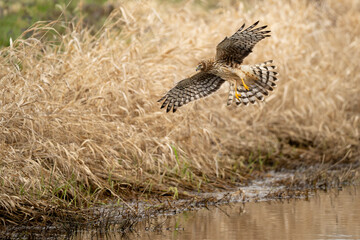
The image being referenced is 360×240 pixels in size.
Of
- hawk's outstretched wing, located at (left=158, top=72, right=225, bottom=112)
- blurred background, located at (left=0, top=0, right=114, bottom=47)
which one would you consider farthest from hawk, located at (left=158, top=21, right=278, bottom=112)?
blurred background, located at (left=0, top=0, right=114, bottom=47)

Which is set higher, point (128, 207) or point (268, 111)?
point (268, 111)

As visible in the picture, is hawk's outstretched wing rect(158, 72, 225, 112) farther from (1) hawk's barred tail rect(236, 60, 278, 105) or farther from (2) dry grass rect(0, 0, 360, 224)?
(2) dry grass rect(0, 0, 360, 224)

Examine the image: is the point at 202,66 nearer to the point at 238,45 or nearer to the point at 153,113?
the point at 238,45

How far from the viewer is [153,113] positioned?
8.04m

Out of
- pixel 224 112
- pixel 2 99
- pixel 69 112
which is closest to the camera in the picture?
pixel 2 99

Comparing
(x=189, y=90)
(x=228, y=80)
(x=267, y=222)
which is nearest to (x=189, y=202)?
(x=267, y=222)

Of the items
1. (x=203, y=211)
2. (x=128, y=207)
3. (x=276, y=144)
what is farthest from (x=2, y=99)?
(x=276, y=144)

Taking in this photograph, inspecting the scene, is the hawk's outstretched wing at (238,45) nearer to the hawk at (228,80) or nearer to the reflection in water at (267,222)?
the hawk at (228,80)

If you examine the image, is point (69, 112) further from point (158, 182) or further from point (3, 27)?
point (3, 27)

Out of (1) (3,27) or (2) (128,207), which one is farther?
(1) (3,27)

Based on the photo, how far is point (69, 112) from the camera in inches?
287

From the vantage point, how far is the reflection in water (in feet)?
19.6

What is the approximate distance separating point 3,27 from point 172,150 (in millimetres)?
4760

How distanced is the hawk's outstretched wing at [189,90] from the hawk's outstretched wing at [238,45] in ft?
1.17
